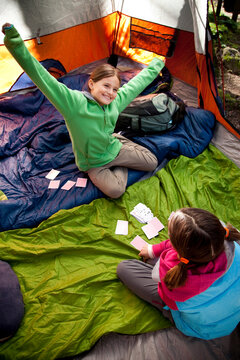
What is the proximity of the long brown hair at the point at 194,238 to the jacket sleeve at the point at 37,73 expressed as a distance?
35.5 inches

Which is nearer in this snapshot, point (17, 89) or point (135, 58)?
point (17, 89)

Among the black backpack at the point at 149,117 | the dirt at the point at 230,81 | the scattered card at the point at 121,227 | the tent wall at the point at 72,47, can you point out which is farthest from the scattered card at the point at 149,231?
the tent wall at the point at 72,47

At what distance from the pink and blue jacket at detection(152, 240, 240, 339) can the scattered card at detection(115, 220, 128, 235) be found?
1.80 feet

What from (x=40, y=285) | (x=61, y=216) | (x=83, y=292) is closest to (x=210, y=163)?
(x=61, y=216)

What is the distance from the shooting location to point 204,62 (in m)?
2.24

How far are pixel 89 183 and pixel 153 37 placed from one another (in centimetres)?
202

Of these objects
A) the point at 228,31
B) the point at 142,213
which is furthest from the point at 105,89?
the point at 228,31

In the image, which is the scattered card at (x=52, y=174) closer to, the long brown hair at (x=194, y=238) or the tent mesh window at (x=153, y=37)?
the long brown hair at (x=194, y=238)

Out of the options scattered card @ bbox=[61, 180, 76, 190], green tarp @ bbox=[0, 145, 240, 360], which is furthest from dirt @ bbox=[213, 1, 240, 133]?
scattered card @ bbox=[61, 180, 76, 190]

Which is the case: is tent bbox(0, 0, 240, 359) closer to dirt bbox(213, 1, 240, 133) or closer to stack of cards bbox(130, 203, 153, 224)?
stack of cards bbox(130, 203, 153, 224)

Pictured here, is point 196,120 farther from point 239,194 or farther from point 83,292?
point 83,292

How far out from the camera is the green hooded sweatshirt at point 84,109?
116cm

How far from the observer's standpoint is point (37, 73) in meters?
1.19

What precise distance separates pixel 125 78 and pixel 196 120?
1.08 metres
